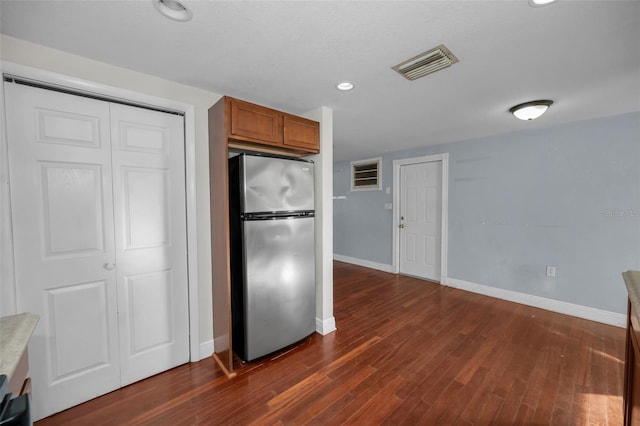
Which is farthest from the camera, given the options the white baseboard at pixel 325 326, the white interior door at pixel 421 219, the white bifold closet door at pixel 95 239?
the white interior door at pixel 421 219

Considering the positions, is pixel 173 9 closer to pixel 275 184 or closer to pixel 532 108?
pixel 275 184

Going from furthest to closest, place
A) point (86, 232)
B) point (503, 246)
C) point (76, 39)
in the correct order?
1. point (503, 246)
2. point (86, 232)
3. point (76, 39)

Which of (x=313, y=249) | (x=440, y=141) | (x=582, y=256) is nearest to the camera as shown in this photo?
(x=313, y=249)

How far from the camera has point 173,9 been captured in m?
1.27

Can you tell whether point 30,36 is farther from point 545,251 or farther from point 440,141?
point 545,251

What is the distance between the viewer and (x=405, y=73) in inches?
74.1

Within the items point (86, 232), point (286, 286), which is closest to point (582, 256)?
point (286, 286)

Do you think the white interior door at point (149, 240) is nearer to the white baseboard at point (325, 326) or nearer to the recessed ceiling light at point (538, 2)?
the white baseboard at point (325, 326)

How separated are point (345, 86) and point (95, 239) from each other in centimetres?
219

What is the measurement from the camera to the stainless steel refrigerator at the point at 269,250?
206 centimetres

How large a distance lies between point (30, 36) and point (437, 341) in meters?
3.78

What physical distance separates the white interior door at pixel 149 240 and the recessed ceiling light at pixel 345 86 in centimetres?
134

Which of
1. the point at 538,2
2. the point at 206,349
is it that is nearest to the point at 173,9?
the point at 538,2

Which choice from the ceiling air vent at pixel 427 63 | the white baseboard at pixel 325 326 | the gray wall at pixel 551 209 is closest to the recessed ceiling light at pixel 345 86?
the ceiling air vent at pixel 427 63
